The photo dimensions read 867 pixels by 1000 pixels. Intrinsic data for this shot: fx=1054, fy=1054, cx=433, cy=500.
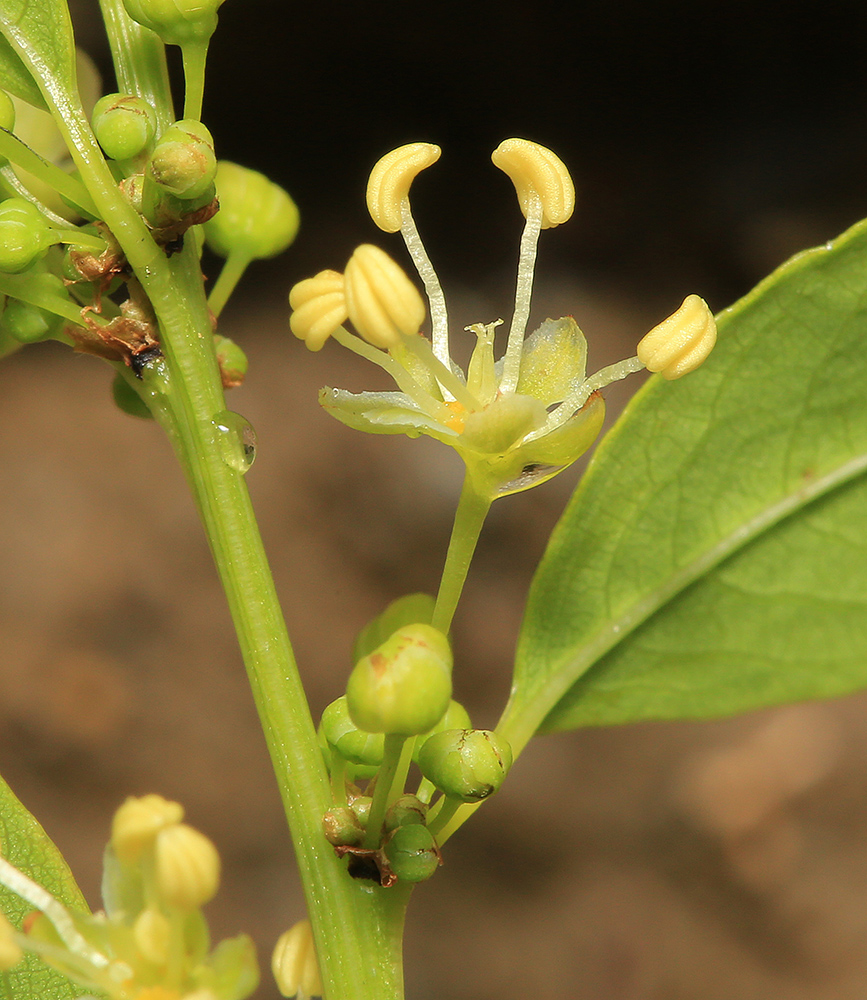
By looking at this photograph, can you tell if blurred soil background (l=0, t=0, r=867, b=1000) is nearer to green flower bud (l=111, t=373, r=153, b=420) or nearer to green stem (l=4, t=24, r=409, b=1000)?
green stem (l=4, t=24, r=409, b=1000)

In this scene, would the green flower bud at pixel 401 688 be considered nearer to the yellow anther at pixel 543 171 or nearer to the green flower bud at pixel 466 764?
the green flower bud at pixel 466 764

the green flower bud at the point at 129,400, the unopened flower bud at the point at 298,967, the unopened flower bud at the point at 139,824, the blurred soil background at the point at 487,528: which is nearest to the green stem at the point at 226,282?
the green flower bud at the point at 129,400

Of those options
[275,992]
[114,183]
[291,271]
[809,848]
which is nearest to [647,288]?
[291,271]

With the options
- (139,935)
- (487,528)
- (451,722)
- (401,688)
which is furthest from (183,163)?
(487,528)

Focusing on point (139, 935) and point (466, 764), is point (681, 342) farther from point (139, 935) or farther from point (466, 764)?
point (139, 935)

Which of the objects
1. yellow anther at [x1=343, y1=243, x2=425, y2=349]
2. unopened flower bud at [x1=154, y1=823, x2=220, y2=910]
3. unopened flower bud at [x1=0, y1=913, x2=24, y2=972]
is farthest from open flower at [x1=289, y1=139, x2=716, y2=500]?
unopened flower bud at [x1=0, y1=913, x2=24, y2=972]

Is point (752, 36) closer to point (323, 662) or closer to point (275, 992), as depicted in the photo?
point (323, 662)
